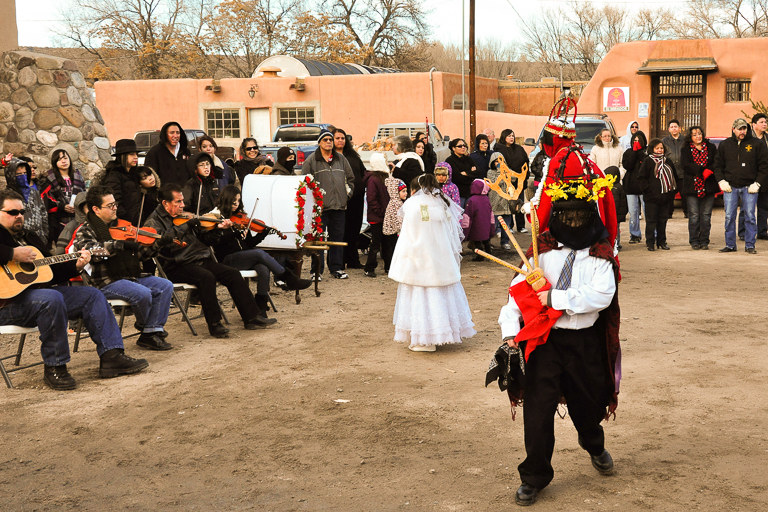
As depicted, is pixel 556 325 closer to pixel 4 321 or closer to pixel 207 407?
pixel 207 407

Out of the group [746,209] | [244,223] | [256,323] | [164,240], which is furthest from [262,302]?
[746,209]

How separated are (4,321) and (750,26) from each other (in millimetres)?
47739

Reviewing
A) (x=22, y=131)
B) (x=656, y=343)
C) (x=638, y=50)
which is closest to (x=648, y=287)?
(x=656, y=343)

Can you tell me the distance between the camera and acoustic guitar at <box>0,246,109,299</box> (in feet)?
19.4

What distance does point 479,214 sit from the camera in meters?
11.9

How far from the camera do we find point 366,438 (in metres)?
4.93

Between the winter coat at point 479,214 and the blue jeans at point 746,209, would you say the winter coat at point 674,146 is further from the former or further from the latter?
the winter coat at point 479,214

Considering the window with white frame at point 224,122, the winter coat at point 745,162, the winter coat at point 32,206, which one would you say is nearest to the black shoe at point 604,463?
the winter coat at point 32,206

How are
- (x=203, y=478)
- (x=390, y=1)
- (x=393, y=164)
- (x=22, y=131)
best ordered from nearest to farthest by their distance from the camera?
(x=203, y=478) → (x=393, y=164) → (x=22, y=131) → (x=390, y=1)

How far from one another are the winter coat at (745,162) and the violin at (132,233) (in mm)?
8423

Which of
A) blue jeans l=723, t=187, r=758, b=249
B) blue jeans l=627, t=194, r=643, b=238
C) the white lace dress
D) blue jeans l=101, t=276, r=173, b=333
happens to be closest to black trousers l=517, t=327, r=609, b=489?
the white lace dress

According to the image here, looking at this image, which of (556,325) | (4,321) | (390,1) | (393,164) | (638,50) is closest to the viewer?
(556,325)

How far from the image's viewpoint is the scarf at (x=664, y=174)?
12.1m

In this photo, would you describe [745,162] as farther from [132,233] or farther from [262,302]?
[132,233]
